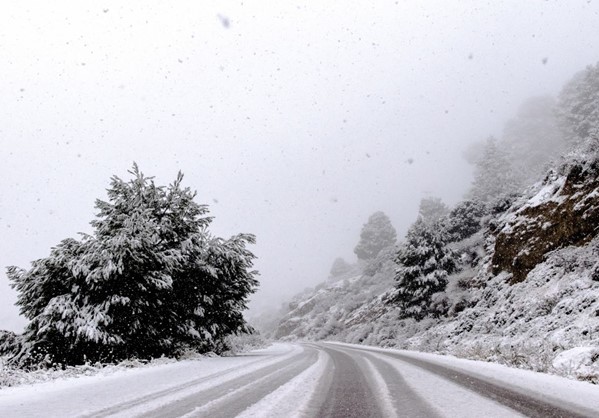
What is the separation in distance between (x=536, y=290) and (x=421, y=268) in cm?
932

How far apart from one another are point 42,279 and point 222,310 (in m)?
6.41

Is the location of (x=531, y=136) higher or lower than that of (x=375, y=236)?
higher

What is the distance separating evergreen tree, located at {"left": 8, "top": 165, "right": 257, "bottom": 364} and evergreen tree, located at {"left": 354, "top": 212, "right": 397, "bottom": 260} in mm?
55427

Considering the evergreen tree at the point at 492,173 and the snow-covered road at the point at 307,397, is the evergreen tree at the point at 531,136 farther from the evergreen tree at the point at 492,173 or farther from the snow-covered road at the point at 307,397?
the snow-covered road at the point at 307,397

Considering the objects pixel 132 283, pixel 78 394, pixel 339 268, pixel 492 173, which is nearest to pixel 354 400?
pixel 78 394

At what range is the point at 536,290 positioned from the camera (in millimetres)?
14523

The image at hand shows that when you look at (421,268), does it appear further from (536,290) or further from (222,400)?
(222,400)

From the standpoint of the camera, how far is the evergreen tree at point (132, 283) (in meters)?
12.3

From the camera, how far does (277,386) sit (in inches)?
259

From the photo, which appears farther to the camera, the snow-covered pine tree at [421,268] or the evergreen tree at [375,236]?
the evergreen tree at [375,236]

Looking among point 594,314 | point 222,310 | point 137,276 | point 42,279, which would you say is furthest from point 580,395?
point 42,279

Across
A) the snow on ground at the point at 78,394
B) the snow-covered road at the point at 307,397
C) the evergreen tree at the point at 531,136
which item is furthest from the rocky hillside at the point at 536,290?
the evergreen tree at the point at 531,136

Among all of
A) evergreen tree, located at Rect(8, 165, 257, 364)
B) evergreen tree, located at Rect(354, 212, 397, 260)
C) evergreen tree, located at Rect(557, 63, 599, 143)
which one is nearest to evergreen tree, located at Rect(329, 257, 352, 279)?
evergreen tree, located at Rect(354, 212, 397, 260)

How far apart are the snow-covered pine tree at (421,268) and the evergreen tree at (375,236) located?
4508 centimetres
